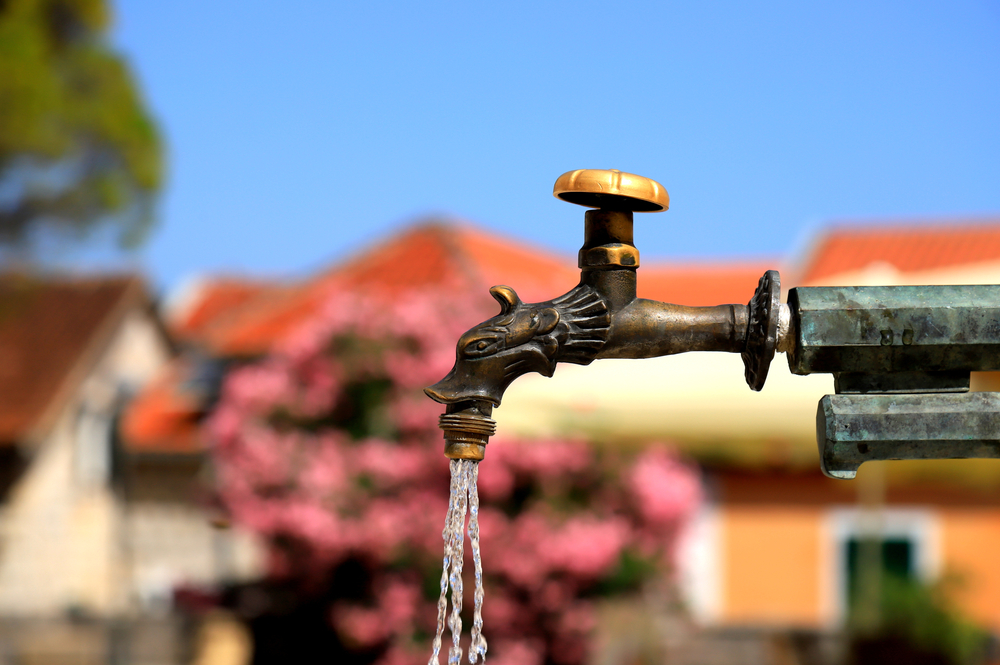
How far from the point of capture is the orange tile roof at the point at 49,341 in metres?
15.8

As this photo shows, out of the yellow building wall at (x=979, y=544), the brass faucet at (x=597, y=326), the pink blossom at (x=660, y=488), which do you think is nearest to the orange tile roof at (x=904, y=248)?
the yellow building wall at (x=979, y=544)

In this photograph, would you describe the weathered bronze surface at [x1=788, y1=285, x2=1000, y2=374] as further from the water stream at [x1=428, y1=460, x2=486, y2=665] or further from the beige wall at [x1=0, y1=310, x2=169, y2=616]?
the beige wall at [x1=0, y1=310, x2=169, y2=616]

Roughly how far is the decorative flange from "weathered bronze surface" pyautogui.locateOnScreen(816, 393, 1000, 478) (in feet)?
0.30

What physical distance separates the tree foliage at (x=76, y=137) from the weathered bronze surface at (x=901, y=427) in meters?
10.7

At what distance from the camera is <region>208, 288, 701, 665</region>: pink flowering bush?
6023 millimetres

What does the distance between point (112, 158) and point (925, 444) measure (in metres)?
11.3

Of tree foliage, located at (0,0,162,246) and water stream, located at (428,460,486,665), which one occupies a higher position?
tree foliage, located at (0,0,162,246)

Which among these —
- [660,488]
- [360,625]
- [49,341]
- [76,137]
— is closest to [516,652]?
[360,625]

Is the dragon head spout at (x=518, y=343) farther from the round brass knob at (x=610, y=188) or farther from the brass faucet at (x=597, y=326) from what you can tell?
the round brass knob at (x=610, y=188)

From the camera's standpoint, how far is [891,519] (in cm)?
928

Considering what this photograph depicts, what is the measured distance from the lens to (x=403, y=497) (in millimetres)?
6289

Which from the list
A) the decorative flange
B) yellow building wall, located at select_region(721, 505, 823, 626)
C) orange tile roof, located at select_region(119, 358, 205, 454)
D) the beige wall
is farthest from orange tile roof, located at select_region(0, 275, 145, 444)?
the decorative flange

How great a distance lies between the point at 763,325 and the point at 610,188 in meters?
0.25

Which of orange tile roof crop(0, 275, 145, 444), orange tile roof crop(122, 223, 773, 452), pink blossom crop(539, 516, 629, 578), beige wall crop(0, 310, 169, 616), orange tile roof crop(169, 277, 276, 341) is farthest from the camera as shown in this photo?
orange tile roof crop(169, 277, 276, 341)
